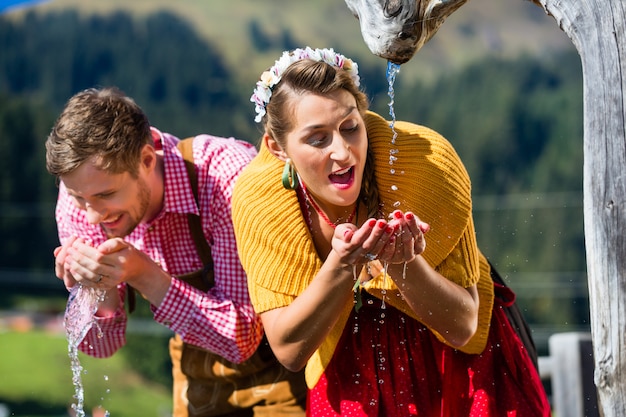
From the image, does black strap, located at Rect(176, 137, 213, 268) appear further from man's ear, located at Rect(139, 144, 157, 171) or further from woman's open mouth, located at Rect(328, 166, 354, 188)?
woman's open mouth, located at Rect(328, 166, 354, 188)

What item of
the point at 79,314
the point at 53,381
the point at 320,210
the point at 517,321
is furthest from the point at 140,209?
the point at 53,381

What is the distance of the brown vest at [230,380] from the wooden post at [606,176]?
1491mm

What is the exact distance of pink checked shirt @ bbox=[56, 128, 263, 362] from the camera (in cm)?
328

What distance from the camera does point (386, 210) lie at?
9.26 ft

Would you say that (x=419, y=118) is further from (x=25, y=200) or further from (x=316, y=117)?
(x=316, y=117)

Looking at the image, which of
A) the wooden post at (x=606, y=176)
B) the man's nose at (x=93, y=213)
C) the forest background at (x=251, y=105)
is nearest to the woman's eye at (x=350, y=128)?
the wooden post at (x=606, y=176)

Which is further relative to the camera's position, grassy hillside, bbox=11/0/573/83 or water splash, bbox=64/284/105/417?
grassy hillside, bbox=11/0/573/83

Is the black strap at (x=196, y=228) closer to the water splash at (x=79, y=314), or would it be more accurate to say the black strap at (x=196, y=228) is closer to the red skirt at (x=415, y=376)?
the water splash at (x=79, y=314)

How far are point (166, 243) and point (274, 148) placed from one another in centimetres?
72

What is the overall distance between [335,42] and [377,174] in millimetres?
9849

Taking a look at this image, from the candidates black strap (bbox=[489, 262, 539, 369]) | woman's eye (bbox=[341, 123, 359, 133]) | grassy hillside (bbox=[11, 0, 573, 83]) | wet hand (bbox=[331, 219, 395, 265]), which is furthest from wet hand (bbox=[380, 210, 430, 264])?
grassy hillside (bbox=[11, 0, 573, 83])

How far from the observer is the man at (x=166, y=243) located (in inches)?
126

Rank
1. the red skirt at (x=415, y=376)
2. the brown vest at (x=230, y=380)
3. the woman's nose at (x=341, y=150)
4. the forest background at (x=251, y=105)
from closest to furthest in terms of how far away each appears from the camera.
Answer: the woman's nose at (x=341, y=150) → the red skirt at (x=415, y=376) → the brown vest at (x=230, y=380) → the forest background at (x=251, y=105)

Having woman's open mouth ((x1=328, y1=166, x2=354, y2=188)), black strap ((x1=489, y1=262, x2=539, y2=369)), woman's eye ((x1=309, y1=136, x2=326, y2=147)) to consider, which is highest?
woman's eye ((x1=309, y1=136, x2=326, y2=147))
